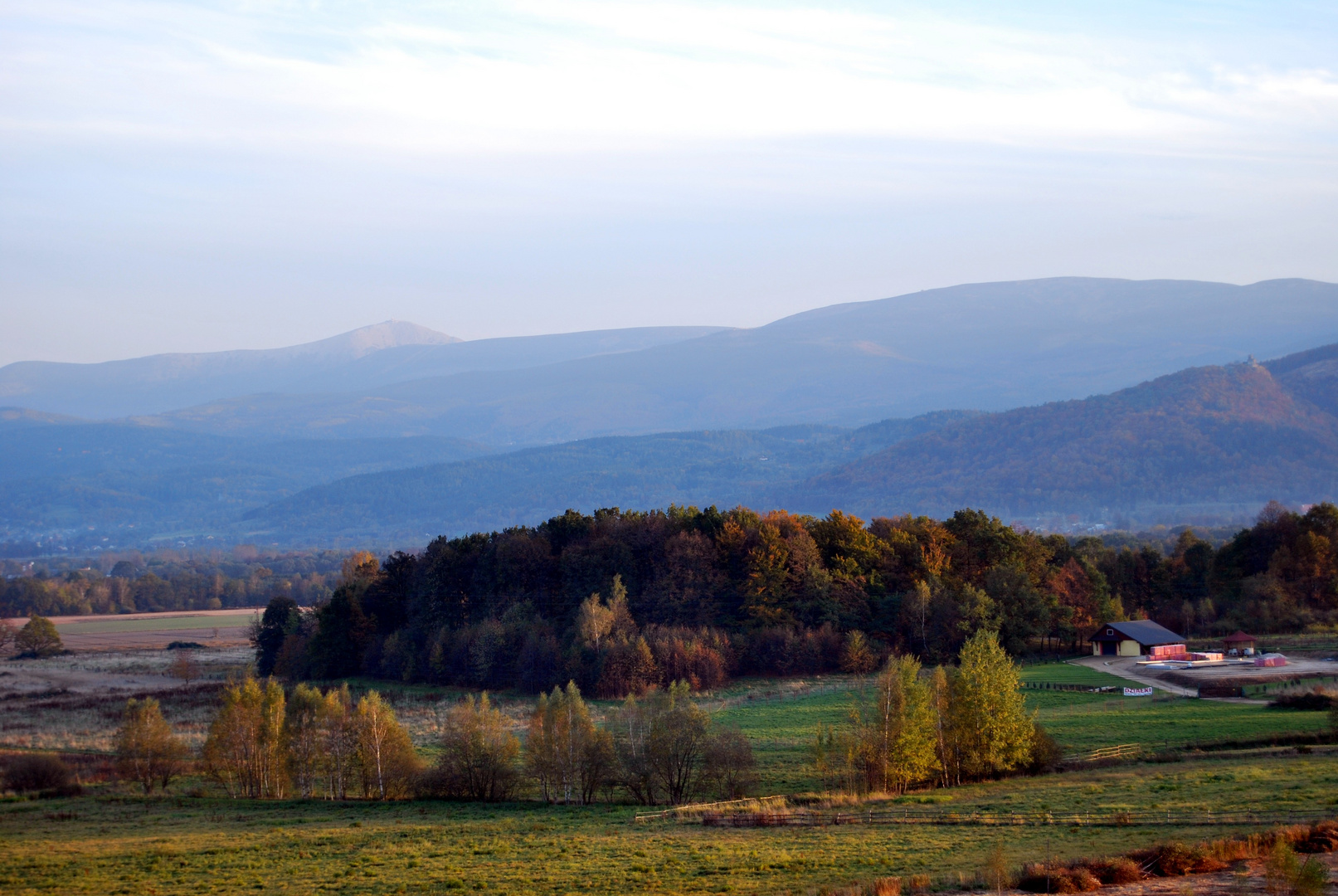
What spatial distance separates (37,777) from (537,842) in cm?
1897

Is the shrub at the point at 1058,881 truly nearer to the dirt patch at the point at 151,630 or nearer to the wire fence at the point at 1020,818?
the wire fence at the point at 1020,818

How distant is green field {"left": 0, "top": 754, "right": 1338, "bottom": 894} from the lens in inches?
912

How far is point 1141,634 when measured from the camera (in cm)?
6412

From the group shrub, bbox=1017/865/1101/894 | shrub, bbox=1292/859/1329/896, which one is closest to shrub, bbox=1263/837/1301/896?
shrub, bbox=1292/859/1329/896

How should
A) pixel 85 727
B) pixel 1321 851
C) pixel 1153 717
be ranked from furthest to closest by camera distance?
pixel 85 727 → pixel 1153 717 → pixel 1321 851

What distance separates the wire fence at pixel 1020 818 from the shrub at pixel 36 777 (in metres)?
21.3

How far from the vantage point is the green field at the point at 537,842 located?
76.0 ft

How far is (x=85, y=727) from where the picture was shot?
49438mm

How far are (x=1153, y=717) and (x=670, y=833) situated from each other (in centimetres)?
2341

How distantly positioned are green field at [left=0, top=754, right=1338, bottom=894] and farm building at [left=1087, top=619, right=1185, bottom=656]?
31.2 m

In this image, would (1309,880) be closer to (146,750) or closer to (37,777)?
(146,750)

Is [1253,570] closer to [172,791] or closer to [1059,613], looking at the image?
[1059,613]

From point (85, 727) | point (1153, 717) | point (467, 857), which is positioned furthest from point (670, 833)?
point (85, 727)

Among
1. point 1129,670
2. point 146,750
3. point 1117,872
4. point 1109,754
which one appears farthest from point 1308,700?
point 146,750
